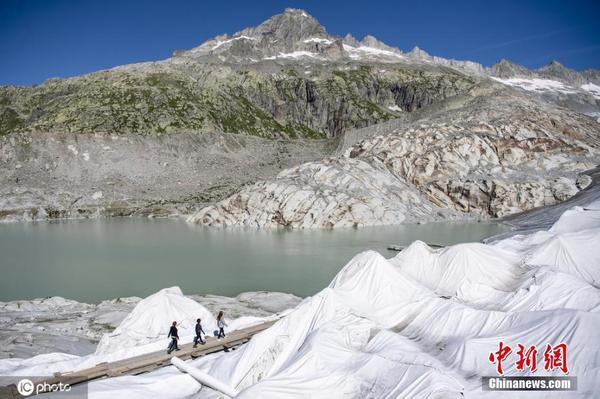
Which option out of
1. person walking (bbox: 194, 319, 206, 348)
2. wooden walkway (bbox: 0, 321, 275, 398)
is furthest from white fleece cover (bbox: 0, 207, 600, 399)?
person walking (bbox: 194, 319, 206, 348)

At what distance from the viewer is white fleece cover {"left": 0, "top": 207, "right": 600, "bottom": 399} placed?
16.0m

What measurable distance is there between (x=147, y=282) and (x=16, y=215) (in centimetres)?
8858

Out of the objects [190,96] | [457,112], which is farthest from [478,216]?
[190,96]

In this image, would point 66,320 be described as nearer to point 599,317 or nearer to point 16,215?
point 599,317

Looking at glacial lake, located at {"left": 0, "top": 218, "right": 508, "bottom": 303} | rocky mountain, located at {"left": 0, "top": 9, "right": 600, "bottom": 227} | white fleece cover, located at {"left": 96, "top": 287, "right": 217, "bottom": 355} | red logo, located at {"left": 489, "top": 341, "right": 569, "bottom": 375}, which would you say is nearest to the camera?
red logo, located at {"left": 489, "top": 341, "right": 569, "bottom": 375}

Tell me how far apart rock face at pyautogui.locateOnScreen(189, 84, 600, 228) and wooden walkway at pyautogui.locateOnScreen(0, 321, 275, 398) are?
227 feet

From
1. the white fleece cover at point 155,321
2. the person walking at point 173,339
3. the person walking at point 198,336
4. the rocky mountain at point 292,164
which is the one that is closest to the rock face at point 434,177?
the rocky mountain at point 292,164

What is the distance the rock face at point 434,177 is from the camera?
96.9m

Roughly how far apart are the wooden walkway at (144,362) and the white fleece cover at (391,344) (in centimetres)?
108

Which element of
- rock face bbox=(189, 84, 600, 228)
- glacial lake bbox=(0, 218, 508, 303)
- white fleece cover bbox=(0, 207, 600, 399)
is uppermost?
rock face bbox=(189, 84, 600, 228)

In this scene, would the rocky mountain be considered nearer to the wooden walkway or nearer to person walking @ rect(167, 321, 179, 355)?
the wooden walkway

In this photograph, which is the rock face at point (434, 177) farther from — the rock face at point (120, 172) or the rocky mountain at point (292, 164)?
the rock face at point (120, 172)

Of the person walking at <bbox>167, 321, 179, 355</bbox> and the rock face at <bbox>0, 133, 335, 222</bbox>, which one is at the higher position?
the rock face at <bbox>0, 133, 335, 222</bbox>

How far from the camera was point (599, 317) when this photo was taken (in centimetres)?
1734
